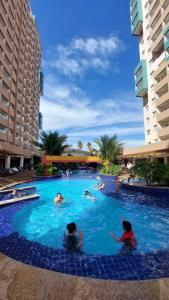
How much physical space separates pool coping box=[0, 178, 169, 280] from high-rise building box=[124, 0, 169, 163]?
2055cm

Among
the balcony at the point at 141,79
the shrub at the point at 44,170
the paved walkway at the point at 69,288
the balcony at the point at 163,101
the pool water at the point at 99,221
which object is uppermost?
the balcony at the point at 141,79

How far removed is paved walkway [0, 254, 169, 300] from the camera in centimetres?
328

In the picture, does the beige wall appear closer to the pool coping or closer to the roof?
the roof

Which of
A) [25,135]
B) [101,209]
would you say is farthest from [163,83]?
[25,135]

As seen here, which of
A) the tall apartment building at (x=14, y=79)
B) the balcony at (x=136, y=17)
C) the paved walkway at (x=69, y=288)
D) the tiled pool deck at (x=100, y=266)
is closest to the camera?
the paved walkway at (x=69, y=288)

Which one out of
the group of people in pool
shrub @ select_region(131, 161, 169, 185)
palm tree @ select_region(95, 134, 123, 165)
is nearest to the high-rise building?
palm tree @ select_region(95, 134, 123, 165)

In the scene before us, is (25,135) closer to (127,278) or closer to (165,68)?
(165,68)

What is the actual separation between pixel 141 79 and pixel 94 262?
132 feet

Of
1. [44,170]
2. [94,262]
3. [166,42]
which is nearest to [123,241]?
[94,262]

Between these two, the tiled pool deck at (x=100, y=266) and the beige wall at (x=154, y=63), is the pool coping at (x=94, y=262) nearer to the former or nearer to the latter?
the tiled pool deck at (x=100, y=266)

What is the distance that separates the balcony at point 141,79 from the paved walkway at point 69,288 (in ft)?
128

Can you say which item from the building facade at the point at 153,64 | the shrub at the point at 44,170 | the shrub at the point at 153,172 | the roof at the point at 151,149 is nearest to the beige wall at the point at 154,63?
the building facade at the point at 153,64

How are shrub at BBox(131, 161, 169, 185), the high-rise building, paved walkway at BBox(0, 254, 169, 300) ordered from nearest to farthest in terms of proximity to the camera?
paved walkway at BBox(0, 254, 169, 300) → shrub at BBox(131, 161, 169, 185) → the high-rise building

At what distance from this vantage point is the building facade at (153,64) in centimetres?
3017
